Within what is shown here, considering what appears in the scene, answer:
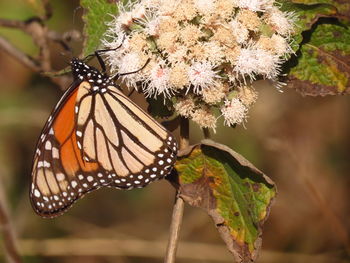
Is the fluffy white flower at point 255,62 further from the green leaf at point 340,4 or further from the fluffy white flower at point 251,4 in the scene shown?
the green leaf at point 340,4

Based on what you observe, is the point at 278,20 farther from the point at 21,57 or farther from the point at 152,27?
the point at 21,57

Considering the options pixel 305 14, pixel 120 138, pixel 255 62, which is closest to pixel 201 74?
pixel 255 62

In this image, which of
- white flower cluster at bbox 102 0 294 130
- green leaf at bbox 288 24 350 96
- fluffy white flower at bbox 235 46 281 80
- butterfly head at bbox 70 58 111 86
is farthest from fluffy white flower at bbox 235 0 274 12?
butterfly head at bbox 70 58 111 86

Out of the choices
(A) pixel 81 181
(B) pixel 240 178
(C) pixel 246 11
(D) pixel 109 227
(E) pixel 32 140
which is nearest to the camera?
(C) pixel 246 11

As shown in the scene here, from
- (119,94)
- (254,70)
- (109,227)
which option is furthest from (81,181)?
(109,227)

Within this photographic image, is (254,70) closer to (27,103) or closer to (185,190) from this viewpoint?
(185,190)

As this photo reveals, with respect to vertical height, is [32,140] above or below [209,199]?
below

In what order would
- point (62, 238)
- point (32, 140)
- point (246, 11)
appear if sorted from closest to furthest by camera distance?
point (246, 11), point (62, 238), point (32, 140)
